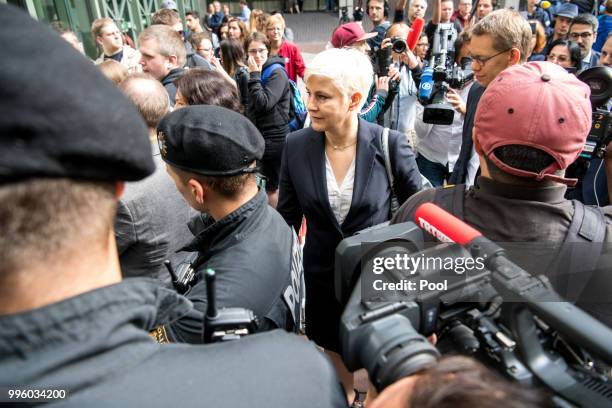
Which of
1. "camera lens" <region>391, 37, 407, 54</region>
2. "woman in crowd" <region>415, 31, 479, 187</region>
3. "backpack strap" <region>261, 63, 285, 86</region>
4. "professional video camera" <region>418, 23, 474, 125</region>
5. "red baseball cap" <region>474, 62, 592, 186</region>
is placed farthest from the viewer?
"backpack strap" <region>261, 63, 285, 86</region>

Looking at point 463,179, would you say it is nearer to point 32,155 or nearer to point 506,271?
point 506,271

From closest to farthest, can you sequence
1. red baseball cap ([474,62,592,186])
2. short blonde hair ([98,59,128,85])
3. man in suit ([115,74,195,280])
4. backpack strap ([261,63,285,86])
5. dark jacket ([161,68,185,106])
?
red baseball cap ([474,62,592,186]) < man in suit ([115,74,195,280]) < short blonde hair ([98,59,128,85]) < dark jacket ([161,68,185,106]) < backpack strap ([261,63,285,86])

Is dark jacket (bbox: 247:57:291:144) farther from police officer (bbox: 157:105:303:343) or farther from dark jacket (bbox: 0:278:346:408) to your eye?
dark jacket (bbox: 0:278:346:408)

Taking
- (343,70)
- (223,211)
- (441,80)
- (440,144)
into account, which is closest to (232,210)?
(223,211)

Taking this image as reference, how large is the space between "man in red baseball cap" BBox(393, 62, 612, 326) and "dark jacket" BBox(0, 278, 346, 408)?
75cm

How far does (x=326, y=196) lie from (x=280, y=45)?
3917 mm

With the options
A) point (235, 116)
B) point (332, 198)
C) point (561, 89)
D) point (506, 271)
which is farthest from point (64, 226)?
point (332, 198)

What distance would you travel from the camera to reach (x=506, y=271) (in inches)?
30.2

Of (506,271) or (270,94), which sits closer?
(506,271)

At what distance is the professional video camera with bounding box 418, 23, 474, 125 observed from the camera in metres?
2.73

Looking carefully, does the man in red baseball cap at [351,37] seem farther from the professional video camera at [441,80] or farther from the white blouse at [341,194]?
the white blouse at [341,194]

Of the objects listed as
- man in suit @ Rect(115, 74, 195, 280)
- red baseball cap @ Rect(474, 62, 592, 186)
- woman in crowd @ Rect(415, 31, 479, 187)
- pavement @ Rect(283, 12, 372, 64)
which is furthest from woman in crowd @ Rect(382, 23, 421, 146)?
pavement @ Rect(283, 12, 372, 64)

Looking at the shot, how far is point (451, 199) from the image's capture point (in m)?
→ 1.35

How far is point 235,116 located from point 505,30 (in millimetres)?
1799
